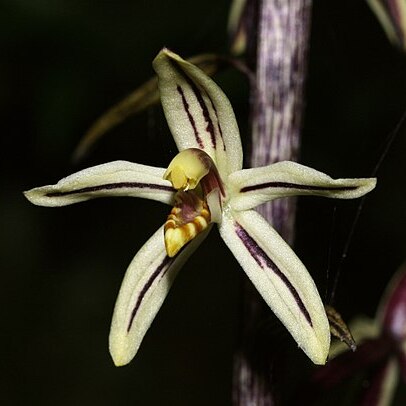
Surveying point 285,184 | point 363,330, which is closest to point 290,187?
point 285,184

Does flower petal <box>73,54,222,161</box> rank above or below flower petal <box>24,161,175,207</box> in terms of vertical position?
above

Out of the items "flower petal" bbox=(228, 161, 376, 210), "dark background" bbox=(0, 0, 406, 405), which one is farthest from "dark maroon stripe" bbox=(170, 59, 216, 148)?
"dark background" bbox=(0, 0, 406, 405)

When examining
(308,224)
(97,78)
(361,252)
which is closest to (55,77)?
(97,78)

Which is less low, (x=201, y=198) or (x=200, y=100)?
(x=200, y=100)

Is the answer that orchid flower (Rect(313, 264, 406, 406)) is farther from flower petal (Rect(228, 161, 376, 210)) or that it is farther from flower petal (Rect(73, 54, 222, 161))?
flower petal (Rect(73, 54, 222, 161))

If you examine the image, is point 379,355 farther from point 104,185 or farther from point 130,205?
point 130,205
